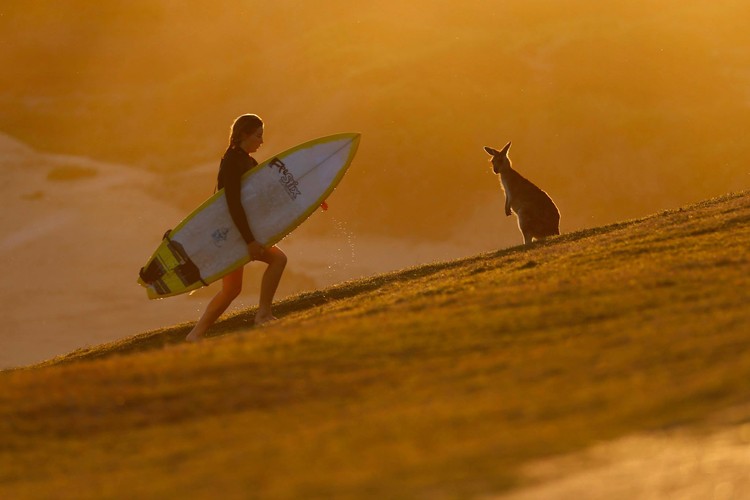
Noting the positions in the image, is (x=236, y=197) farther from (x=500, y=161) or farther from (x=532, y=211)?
(x=500, y=161)

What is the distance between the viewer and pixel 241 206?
16.3 metres

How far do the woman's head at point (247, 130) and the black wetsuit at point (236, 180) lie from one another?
18 centimetres

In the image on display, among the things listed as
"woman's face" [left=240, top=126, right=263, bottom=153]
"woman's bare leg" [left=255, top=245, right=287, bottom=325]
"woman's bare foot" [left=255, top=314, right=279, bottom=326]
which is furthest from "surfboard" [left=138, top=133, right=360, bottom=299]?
"woman's face" [left=240, top=126, right=263, bottom=153]

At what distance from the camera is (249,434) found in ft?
29.2

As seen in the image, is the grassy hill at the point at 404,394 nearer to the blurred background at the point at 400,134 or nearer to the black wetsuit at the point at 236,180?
the black wetsuit at the point at 236,180

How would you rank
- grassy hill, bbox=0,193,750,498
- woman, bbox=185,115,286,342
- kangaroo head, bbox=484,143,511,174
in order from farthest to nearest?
1. kangaroo head, bbox=484,143,511,174
2. woman, bbox=185,115,286,342
3. grassy hill, bbox=0,193,750,498

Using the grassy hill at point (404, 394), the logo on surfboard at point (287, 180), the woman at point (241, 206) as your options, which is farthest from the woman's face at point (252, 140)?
the grassy hill at point (404, 394)

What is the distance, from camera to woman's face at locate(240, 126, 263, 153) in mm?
15945

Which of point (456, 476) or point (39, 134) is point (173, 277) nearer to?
point (456, 476)

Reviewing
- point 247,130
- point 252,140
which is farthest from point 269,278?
point 247,130

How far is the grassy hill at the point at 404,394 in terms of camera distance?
25.2 ft

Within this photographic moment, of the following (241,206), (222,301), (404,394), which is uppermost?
(241,206)

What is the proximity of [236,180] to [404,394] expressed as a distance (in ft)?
23.5

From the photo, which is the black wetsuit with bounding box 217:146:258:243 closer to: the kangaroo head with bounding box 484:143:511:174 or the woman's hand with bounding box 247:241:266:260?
the woman's hand with bounding box 247:241:266:260
